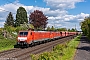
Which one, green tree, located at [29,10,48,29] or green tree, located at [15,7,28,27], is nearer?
green tree, located at [29,10,48,29]

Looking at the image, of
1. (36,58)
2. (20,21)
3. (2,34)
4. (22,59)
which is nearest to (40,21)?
(2,34)

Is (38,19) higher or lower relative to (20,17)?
lower

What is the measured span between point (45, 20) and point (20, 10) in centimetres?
3853

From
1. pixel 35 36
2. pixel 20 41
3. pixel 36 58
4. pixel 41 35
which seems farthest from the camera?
pixel 41 35

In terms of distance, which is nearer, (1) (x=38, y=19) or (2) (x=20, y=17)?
(1) (x=38, y=19)

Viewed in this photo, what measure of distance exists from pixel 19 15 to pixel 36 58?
104 m

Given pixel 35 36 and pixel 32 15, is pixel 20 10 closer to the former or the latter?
pixel 32 15

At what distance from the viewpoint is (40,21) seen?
80562mm

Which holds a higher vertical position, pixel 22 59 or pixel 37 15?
pixel 37 15

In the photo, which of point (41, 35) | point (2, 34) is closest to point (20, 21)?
point (2, 34)

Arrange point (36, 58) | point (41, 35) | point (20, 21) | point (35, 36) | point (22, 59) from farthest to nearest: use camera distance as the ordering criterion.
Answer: point (20, 21) → point (41, 35) → point (35, 36) → point (22, 59) → point (36, 58)

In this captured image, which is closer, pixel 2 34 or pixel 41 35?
pixel 41 35

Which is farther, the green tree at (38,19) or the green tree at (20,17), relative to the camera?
the green tree at (20,17)

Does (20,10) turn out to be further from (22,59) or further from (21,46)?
(22,59)
